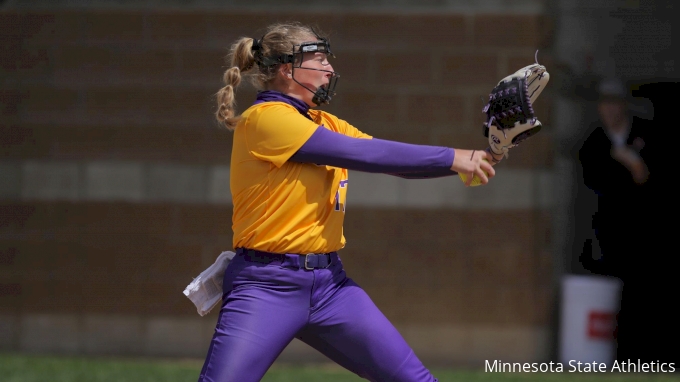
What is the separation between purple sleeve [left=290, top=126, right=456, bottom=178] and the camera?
402cm

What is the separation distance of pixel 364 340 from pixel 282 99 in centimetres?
104

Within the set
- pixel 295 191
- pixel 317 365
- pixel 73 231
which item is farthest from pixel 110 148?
pixel 295 191

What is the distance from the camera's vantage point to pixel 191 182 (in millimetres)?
8562

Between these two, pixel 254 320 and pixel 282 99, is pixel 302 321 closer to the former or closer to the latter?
pixel 254 320

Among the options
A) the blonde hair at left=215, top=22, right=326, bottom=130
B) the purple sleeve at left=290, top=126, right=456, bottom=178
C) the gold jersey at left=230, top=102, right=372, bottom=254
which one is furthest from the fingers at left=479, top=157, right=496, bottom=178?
the blonde hair at left=215, top=22, right=326, bottom=130

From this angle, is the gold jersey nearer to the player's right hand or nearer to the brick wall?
the player's right hand

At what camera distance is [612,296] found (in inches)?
326

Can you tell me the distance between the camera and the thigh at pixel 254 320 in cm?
396

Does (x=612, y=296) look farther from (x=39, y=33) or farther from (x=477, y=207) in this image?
(x=39, y=33)

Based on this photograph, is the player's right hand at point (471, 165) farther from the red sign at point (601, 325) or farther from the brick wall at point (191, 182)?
the red sign at point (601, 325)

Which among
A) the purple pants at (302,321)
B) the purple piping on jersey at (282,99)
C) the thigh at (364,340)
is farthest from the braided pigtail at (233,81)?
the thigh at (364,340)

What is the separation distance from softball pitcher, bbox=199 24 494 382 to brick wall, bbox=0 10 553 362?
4.13 meters

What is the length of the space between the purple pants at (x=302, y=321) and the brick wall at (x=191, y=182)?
4.18m

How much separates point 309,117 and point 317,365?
14.2ft
